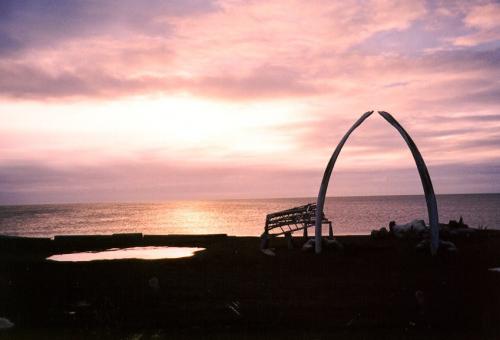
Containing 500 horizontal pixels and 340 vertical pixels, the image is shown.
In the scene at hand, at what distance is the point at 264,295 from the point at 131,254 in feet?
49.2

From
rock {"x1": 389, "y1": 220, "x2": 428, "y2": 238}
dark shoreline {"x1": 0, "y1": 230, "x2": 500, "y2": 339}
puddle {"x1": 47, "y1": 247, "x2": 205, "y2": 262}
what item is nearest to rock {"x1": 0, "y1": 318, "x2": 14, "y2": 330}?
dark shoreline {"x1": 0, "y1": 230, "x2": 500, "y2": 339}

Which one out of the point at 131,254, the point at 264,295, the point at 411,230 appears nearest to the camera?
the point at 264,295

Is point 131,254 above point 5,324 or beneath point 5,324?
beneath

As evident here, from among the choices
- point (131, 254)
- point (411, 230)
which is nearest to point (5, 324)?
point (131, 254)

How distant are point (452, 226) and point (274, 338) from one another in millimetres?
24185

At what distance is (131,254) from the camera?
2877cm

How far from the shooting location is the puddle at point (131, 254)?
87.8ft

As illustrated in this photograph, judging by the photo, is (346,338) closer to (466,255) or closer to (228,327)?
(228,327)

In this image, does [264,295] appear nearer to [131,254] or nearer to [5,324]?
[5,324]

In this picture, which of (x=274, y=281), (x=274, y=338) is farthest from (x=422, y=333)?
(x=274, y=281)

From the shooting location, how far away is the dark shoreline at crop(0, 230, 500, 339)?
1175 centimetres

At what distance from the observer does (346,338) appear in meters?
10.8

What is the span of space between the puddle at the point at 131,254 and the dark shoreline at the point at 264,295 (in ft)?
4.91

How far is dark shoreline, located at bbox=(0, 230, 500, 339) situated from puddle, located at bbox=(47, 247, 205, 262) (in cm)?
150
